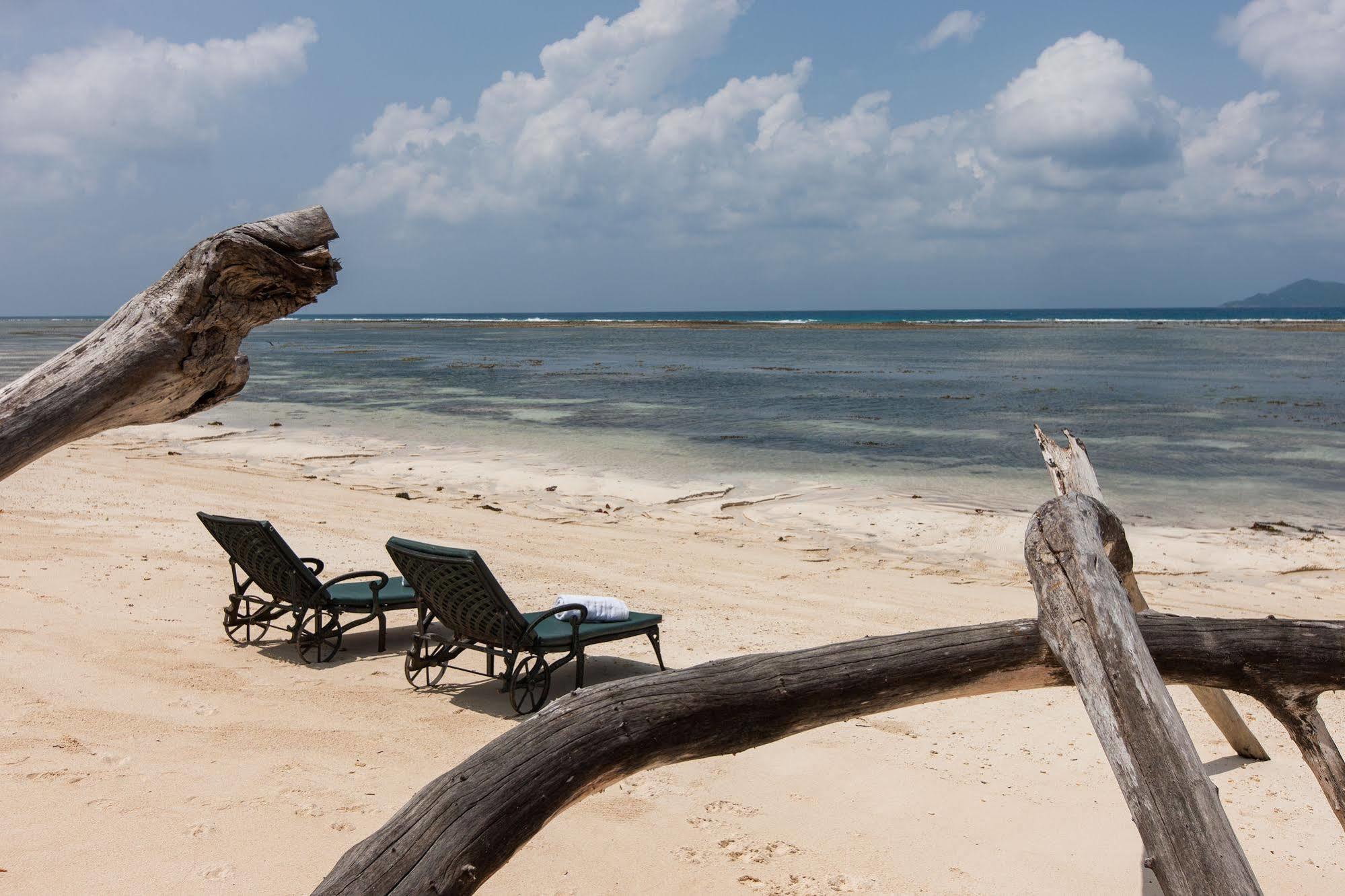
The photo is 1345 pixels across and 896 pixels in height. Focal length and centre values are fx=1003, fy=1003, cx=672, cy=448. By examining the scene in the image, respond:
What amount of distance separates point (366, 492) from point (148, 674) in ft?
21.9

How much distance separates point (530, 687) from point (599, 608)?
0.56m

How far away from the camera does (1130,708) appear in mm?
2363

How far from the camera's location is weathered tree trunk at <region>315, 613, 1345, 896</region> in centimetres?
181

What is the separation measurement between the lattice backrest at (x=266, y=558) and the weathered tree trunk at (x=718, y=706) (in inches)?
157

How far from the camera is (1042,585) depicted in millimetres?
2717

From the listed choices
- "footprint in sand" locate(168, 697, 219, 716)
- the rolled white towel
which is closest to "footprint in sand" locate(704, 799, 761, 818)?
the rolled white towel

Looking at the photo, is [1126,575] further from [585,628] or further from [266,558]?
[266,558]

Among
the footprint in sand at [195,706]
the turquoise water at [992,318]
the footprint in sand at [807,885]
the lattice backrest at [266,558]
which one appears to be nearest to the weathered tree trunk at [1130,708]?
the footprint in sand at [807,885]

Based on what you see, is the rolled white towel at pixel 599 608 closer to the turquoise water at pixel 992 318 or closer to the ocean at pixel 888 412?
the ocean at pixel 888 412

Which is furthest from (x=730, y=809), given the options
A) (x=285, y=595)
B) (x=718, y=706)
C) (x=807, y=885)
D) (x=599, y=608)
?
(x=285, y=595)

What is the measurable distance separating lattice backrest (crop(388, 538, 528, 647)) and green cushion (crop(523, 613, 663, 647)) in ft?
0.58

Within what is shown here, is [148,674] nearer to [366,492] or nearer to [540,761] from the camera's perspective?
[540,761]

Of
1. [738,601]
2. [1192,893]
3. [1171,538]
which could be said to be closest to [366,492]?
[738,601]

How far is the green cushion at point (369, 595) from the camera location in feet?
19.1
